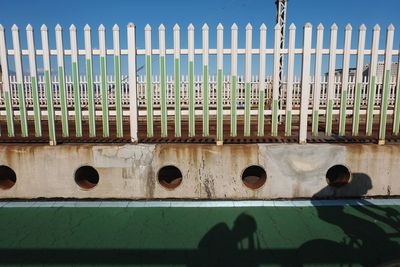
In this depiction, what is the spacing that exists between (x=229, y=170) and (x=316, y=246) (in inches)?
→ 64.2

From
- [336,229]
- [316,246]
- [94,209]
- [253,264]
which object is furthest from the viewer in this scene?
[94,209]

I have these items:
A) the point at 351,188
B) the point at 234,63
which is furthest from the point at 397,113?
the point at 234,63

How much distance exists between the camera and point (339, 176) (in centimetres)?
480

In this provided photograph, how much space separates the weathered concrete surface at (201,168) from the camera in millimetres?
4297

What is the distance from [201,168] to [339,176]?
245 cm

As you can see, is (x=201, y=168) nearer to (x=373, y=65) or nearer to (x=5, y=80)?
(x=373, y=65)

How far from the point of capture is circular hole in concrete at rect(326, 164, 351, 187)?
448 centimetres

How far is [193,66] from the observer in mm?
4344

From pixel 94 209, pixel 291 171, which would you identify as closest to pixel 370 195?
pixel 291 171

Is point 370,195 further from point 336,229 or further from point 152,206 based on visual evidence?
point 152,206

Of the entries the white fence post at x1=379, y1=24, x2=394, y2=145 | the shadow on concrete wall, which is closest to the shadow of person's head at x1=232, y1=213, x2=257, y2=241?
the shadow on concrete wall

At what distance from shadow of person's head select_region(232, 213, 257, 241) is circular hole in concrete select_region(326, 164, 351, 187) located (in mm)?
1663

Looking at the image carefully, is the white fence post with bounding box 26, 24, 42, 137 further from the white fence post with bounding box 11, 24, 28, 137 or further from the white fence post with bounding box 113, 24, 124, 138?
the white fence post with bounding box 113, 24, 124, 138

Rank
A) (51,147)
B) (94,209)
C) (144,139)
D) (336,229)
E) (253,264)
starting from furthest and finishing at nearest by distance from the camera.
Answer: (144,139) < (51,147) < (94,209) < (336,229) < (253,264)
